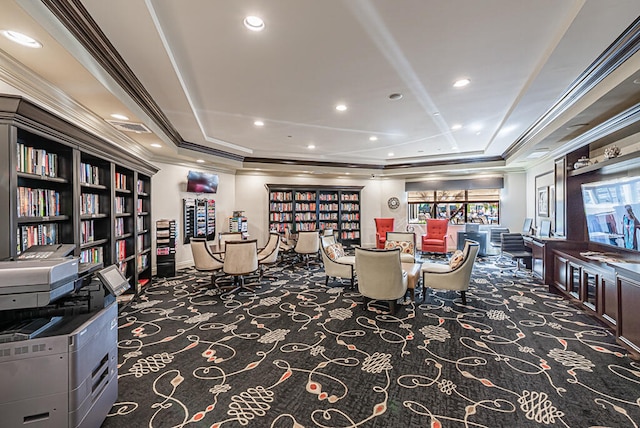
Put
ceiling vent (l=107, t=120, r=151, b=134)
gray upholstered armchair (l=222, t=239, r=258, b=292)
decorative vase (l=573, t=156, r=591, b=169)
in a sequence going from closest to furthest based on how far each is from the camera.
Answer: ceiling vent (l=107, t=120, r=151, b=134)
decorative vase (l=573, t=156, r=591, b=169)
gray upholstered armchair (l=222, t=239, r=258, b=292)

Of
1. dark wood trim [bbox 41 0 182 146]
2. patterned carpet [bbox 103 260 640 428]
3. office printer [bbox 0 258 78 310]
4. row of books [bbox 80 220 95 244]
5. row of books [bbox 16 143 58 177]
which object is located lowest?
patterned carpet [bbox 103 260 640 428]

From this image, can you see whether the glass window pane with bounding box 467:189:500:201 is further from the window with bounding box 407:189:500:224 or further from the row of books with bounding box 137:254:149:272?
the row of books with bounding box 137:254:149:272

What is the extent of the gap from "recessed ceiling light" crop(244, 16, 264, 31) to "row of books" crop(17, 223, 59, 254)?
8.62ft

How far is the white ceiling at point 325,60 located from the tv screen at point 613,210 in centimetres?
102

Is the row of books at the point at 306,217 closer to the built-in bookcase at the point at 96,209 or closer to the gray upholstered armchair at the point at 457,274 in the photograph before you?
the gray upholstered armchair at the point at 457,274

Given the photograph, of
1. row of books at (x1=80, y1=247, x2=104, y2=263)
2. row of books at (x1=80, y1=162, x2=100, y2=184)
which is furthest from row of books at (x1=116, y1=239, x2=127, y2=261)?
row of books at (x1=80, y1=162, x2=100, y2=184)

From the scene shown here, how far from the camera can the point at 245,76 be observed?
3.24 meters

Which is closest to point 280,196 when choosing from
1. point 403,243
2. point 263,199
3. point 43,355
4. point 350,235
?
point 263,199

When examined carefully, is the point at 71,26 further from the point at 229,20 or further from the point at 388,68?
the point at 388,68

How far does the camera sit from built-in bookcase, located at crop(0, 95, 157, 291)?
6.48ft

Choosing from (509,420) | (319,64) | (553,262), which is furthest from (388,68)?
(553,262)

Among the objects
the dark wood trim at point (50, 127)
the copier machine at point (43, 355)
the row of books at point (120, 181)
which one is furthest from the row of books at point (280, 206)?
the copier machine at point (43, 355)

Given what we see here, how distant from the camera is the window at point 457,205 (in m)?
9.00

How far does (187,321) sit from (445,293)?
157 inches
